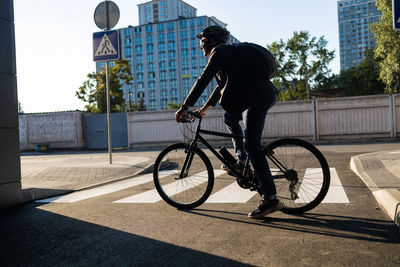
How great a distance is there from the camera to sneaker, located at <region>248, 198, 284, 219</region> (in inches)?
138

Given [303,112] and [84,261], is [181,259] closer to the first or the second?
[84,261]

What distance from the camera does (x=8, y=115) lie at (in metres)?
4.77

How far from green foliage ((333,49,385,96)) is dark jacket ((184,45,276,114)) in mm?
57650

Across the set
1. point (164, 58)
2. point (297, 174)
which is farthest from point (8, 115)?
point (164, 58)

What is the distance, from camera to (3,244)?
3.05 m

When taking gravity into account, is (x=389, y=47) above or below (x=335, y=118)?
above

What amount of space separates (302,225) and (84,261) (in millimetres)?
1786

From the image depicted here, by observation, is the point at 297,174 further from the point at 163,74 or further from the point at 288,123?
the point at 163,74

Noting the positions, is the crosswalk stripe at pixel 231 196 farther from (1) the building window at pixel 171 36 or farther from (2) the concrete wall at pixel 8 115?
(1) the building window at pixel 171 36

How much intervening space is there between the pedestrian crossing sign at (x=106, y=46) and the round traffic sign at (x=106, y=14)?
30 centimetres

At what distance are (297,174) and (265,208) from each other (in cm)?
48

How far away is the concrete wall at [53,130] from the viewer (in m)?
A: 20.4

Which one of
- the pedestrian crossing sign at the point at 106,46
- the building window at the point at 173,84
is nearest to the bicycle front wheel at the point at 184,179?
the pedestrian crossing sign at the point at 106,46

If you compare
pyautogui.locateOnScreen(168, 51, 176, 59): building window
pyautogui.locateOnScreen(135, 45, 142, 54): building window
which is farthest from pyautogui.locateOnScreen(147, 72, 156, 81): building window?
pyautogui.locateOnScreen(135, 45, 142, 54): building window
